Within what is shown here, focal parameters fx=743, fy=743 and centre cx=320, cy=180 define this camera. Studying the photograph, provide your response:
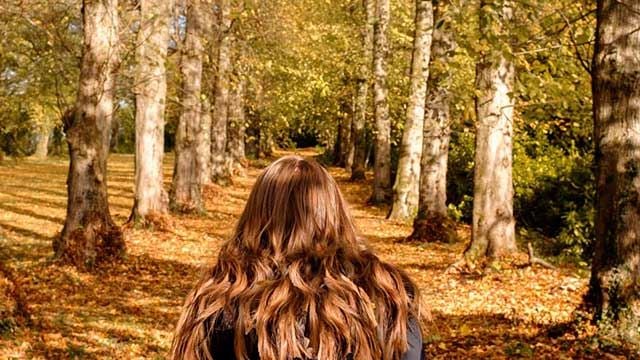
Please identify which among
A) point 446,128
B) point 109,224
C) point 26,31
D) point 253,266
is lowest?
point 109,224

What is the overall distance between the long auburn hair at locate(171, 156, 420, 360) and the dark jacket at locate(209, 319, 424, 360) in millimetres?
21

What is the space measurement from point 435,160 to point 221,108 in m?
14.0

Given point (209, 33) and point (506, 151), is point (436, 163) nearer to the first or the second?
point (506, 151)

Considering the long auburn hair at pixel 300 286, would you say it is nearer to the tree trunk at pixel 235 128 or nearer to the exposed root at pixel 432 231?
the exposed root at pixel 432 231

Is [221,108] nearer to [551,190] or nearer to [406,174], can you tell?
[406,174]

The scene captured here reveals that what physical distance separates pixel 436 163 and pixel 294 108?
18.1m

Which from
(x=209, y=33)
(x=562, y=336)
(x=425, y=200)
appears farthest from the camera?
(x=209, y=33)

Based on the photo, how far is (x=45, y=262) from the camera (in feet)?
38.6

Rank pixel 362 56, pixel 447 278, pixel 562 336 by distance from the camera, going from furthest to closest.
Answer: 1. pixel 362 56
2. pixel 447 278
3. pixel 562 336

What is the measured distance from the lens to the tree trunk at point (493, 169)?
11.6 m

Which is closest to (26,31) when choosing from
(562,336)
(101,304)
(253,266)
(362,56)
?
(362,56)

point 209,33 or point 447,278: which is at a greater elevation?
point 209,33

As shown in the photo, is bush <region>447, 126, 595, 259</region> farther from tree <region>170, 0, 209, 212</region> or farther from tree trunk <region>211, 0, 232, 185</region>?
tree trunk <region>211, 0, 232, 185</region>

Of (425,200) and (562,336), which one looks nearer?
(562,336)
